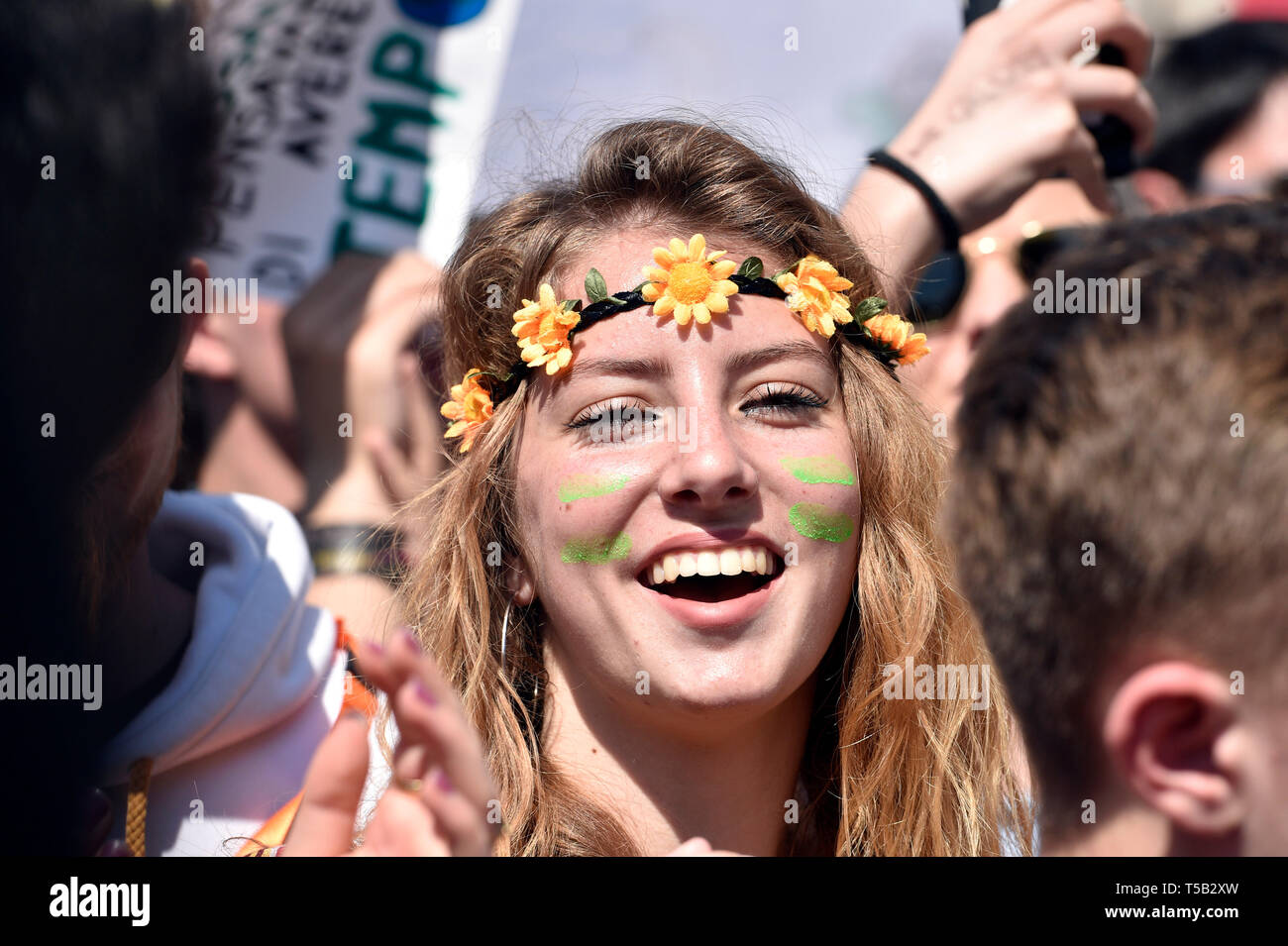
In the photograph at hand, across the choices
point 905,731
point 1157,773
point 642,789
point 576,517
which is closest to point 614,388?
point 576,517

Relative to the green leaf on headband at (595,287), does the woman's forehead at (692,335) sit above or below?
below

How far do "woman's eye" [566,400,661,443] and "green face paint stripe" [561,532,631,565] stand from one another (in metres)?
0.17

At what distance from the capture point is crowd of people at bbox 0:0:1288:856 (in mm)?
1304

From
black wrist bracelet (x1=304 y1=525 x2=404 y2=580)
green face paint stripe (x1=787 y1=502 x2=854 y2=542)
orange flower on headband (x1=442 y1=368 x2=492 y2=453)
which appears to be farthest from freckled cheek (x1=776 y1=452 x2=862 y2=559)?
black wrist bracelet (x1=304 y1=525 x2=404 y2=580)

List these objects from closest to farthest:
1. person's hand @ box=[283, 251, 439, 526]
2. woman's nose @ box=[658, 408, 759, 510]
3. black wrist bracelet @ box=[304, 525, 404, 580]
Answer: woman's nose @ box=[658, 408, 759, 510]
black wrist bracelet @ box=[304, 525, 404, 580]
person's hand @ box=[283, 251, 439, 526]

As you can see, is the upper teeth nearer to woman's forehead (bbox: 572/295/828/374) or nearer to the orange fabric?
woman's forehead (bbox: 572/295/828/374)

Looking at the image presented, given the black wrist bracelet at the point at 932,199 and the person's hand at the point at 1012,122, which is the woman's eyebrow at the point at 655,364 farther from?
the black wrist bracelet at the point at 932,199

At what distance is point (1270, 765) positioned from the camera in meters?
1.25

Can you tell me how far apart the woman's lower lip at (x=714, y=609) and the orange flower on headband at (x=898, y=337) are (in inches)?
25.3

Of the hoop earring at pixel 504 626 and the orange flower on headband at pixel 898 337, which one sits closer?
the hoop earring at pixel 504 626

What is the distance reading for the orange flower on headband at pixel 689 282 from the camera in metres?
2.01

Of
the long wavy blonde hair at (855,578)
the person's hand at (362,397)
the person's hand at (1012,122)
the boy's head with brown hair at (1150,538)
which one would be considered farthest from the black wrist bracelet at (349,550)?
the boy's head with brown hair at (1150,538)

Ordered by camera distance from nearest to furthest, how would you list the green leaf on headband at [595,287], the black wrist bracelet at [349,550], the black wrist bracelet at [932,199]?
1. the green leaf on headband at [595,287]
2. the black wrist bracelet at [932,199]
3. the black wrist bracelet at [349,550]
